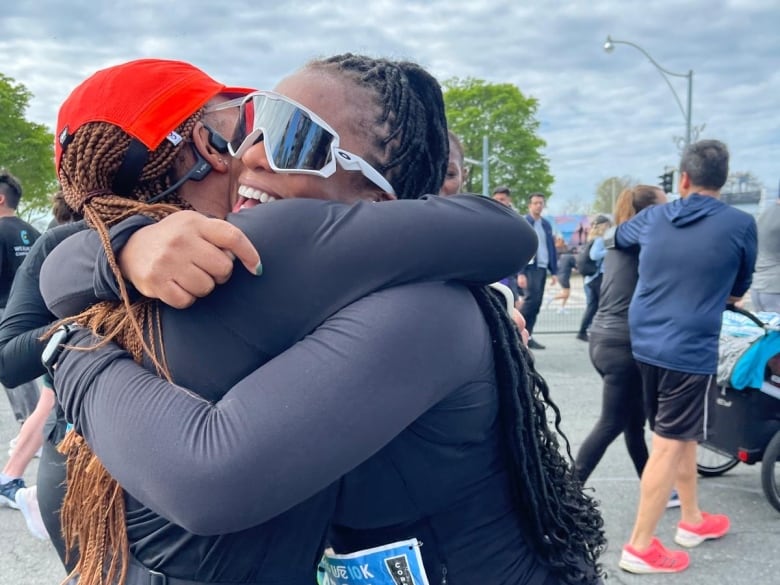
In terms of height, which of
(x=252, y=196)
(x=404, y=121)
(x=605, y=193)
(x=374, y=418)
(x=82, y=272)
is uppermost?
(x=404, y=121)

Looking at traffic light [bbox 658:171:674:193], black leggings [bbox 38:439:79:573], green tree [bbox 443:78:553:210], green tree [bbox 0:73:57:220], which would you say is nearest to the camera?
black leggings [bbox 38:439:79:573]

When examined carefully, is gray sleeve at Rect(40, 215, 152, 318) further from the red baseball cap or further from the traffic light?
the traffic light

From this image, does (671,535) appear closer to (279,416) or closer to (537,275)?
(279,416)

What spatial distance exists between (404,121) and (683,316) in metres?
2.60

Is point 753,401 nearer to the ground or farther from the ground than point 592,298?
farther from the ground

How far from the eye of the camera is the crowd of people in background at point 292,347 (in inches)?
34.3

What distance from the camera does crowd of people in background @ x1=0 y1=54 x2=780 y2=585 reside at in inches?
34.3

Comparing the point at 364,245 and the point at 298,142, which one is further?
the point at 298,142

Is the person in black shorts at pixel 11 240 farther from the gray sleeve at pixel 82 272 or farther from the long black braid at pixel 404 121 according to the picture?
the long black braid at pixel 404 121

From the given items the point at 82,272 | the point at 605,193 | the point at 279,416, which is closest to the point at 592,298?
the point at 82,272

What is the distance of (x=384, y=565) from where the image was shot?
1.16 metres

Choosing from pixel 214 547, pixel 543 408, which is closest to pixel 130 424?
pixel 214 547

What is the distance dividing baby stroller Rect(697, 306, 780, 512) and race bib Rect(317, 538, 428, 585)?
3.10 metres

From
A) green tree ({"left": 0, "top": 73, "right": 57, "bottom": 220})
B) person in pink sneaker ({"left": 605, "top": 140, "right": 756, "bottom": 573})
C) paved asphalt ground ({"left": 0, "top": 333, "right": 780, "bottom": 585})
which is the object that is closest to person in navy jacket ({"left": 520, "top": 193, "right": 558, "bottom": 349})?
paved asphalt ground ({"left": 0, "top": 333, "right": 780, "bottom": 585})
